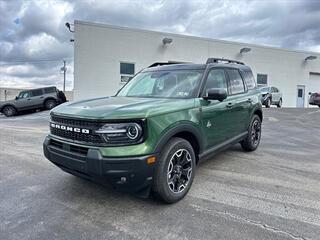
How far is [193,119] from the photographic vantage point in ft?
11.9

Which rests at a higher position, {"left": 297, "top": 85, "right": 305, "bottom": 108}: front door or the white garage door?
the white garage door

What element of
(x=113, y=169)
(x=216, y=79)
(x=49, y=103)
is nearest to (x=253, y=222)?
(x=113, y=169)

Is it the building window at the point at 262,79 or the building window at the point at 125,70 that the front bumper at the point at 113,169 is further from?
the building window at the point at 262,79

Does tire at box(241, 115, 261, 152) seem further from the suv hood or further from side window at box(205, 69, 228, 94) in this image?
the suv hood

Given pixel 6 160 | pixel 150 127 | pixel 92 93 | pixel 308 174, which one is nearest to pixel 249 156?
pixel 308 174

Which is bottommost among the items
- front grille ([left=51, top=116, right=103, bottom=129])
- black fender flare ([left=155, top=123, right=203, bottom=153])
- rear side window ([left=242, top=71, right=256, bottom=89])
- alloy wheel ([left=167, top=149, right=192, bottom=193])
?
alloy wheel ([left=167, top=149, right=192, bottom=193])

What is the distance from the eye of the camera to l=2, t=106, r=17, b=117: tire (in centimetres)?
1839

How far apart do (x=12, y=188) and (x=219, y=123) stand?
3.41m

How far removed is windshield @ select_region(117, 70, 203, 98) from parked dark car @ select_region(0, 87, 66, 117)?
16150 millimetres

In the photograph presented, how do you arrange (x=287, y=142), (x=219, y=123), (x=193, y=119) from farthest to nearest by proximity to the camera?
(x=287, y=142) < (x=219, y=123) < (x=193, y=119)

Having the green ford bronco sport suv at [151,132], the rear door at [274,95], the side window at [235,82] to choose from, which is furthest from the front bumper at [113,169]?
the rear door at [274,95]

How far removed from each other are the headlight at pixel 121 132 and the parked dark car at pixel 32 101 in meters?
17.9

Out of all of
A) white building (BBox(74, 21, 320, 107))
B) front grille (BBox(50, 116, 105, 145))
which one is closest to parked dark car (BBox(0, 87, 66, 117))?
white building (BBox(74, 21, 320, 107))

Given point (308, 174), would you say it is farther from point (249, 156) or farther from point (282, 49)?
point (282, 49)
